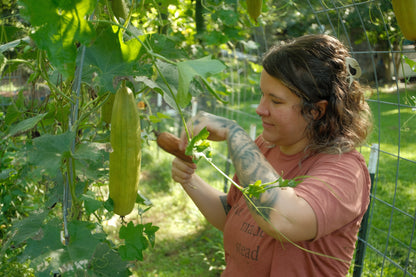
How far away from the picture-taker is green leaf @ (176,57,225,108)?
24.5 inches

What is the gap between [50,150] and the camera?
71 centimetres

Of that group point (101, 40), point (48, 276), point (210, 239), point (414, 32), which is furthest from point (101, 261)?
point (210, 239)

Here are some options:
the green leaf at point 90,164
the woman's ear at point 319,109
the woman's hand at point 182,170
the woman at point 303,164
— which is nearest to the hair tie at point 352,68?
the woman at point 303,164

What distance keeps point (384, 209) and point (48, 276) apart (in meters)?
3.76

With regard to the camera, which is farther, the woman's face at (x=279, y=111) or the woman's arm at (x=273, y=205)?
the woman's face at (x=279, y=111)

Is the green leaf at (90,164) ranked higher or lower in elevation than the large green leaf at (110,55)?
lower

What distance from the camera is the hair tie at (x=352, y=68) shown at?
4.56ft

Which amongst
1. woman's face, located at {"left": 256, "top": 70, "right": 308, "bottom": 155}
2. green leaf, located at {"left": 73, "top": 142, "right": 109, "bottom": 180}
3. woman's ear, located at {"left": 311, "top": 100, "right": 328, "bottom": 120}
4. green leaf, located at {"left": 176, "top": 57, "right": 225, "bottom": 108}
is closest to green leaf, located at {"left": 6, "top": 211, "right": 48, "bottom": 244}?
green leaf, located at {"left": 73, "top": 142, "right": 109, "bottom": 180}

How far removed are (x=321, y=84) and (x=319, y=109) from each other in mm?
85

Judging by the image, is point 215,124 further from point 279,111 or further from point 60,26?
point 60,26

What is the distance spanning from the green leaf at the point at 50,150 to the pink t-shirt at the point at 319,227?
2.19 ft

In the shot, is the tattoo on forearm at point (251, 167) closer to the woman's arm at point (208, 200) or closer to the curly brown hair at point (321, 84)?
the curly brown hair at point (321, 84)

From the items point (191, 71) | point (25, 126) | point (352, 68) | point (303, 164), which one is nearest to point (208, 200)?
point (303, 164)

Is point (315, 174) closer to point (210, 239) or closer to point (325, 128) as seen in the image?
point (325, 128)
